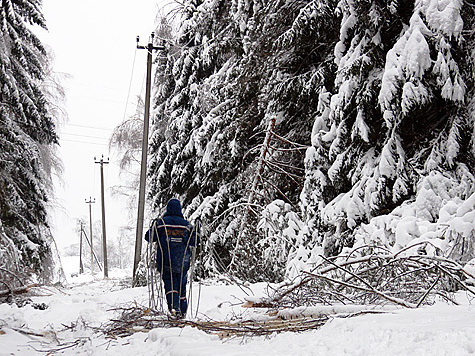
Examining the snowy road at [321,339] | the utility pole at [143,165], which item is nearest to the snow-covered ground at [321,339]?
the snowy road at [321,339]

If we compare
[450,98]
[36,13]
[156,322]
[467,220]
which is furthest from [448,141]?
[36,13]

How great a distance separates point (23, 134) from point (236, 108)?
6861 mm

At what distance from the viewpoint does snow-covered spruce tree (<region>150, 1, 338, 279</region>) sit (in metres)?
9.20

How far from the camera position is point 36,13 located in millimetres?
14016

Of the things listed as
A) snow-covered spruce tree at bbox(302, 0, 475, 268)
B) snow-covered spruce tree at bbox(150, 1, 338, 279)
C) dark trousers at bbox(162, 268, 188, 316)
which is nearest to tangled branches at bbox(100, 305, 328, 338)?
dark trousers at bbox(162, 268, 188, 316)

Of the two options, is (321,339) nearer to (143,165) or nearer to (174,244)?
(174,244)

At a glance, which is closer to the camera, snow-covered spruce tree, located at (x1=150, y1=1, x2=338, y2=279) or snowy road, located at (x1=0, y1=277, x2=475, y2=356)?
snowy road, located at (x1=0, y1=277, x2=475, y2=356)

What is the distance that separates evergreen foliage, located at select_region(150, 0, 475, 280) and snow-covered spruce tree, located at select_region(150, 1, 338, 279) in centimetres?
4

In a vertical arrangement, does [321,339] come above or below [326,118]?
below

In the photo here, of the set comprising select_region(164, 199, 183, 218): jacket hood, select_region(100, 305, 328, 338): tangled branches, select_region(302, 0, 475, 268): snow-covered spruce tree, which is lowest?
select_region(100, 305, 328, 338): tangled branches

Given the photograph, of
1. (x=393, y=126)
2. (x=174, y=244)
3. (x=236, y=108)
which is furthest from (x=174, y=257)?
(x=236, y=108)

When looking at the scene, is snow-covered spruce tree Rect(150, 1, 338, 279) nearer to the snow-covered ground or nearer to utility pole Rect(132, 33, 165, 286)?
utility pole Rect(132, 33, 165, 286)

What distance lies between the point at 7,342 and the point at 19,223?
9813 mm

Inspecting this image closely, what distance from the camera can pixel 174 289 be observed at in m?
5.71
